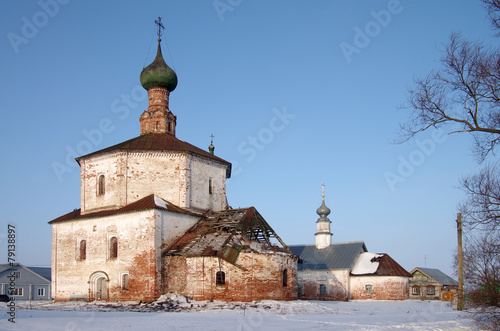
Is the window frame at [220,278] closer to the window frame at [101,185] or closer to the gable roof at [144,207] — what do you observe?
the gable roof at [144,207]

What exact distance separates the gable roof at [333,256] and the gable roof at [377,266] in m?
0.60

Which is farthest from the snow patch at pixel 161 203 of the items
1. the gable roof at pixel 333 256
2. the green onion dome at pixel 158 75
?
the gable roof at pixel 333 256

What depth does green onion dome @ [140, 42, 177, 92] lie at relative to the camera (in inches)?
1136

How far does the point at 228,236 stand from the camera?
2266 cm

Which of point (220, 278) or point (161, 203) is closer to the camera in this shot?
point (220, 278)

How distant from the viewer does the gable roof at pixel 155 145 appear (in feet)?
83.5

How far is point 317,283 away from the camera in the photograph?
119ft

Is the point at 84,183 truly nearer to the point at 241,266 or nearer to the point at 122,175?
the point at 122,175

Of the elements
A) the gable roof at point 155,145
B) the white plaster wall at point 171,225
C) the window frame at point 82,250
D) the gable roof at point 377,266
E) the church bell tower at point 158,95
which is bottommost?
the gable roof at point 377,266

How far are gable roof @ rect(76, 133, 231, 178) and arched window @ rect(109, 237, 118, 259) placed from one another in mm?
4716

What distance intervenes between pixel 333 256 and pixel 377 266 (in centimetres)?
378

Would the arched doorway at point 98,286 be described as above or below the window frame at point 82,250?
below

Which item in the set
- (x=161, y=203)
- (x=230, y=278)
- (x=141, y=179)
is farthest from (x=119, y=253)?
(x=230, y=278)

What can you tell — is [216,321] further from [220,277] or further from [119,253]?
[119,253]
